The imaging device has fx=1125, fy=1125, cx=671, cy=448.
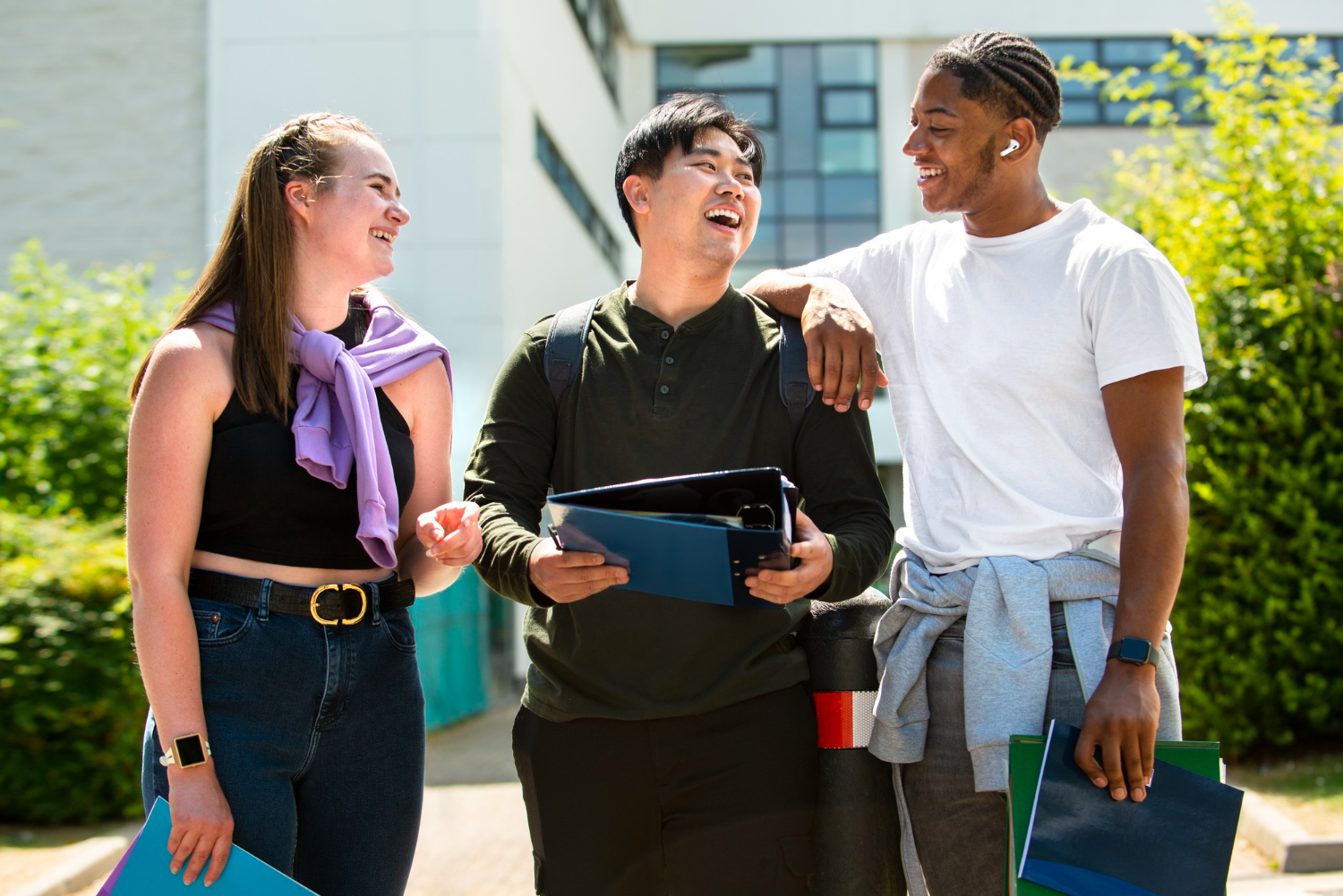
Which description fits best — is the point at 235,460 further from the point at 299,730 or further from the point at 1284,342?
the point at 1284,342

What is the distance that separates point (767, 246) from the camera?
21078 millimetres

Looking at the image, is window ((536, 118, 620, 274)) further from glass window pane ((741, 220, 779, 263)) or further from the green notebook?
the green notebook

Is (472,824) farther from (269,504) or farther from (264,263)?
(264,263)

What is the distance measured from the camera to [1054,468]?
2410 mm

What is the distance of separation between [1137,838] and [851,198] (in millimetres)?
19701

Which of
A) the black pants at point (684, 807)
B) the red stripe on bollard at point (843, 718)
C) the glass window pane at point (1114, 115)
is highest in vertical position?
the glass window pane at point (1114, 115)

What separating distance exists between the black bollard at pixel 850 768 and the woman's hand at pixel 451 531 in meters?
0.82

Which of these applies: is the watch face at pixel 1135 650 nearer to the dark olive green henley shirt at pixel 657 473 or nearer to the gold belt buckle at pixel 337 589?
the dark olive green henley shirt at pixel 657 473

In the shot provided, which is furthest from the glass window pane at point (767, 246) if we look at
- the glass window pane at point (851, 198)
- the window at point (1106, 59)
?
the window at point (1106, 59)

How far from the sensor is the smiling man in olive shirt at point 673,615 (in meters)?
2.40

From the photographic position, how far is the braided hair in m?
2.52

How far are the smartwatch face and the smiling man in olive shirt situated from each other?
66 centimetres

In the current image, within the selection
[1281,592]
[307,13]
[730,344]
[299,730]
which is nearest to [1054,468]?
[730,344]

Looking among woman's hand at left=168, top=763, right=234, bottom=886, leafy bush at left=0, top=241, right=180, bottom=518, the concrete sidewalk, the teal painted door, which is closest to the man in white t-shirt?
woman's hand at left=168, top=763, right=234, bottom=886
